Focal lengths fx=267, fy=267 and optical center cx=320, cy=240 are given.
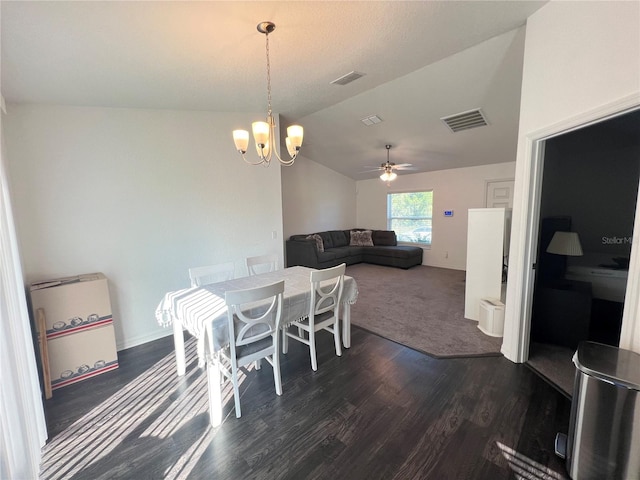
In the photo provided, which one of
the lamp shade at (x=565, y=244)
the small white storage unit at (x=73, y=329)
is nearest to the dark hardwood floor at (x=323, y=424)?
the small white storage unit at (x=73, y=329)

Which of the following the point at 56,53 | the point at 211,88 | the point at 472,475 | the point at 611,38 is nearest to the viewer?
the point at 472,475

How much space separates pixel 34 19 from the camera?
5.14 feet

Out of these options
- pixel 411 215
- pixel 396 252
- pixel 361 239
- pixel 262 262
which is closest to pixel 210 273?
pixel 262 262

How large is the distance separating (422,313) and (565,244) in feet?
5.84

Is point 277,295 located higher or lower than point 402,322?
higher

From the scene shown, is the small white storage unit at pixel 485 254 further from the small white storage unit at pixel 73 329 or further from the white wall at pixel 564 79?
the small white storage unit at pixel 73 329

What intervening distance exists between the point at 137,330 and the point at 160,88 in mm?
2567

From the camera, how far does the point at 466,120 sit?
3.99 metres

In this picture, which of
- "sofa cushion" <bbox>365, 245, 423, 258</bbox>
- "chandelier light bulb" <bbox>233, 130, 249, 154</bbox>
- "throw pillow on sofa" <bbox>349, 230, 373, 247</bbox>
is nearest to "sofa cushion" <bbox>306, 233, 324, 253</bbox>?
"throw pillow on sofa" <bbox>349, 230, 373, 247</bbox>

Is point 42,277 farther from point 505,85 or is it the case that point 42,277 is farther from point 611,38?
point 505,85

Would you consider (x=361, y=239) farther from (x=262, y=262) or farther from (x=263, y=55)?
(x=263, y=55)

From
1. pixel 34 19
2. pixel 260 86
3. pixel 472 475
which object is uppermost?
pixel 260 86

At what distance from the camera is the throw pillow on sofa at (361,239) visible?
7.37 m

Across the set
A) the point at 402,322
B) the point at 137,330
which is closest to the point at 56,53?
the point at 137,330
